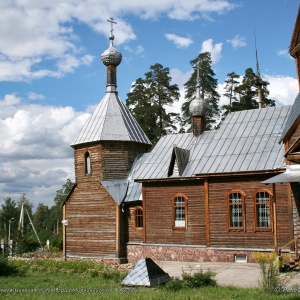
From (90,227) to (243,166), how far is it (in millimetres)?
8441

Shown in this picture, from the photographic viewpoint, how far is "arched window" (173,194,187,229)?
19.5 metres

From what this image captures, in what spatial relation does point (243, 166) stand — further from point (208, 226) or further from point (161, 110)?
point (161, 110)

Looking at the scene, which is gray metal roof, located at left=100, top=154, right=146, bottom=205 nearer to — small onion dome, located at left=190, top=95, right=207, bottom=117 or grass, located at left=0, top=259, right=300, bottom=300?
small onion dome, located at left=190, top=95, right=207, bottom=117

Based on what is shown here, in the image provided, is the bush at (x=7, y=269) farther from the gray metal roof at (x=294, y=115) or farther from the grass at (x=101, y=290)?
the gray metal roof at (x=294, y=115)

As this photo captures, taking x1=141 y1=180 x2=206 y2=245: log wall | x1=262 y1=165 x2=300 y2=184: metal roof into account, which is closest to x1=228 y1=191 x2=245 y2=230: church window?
x1=141 y1=180 x2=206 y2=245: log wall

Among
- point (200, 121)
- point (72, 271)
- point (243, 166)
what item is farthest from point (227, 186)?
point (72, 271)

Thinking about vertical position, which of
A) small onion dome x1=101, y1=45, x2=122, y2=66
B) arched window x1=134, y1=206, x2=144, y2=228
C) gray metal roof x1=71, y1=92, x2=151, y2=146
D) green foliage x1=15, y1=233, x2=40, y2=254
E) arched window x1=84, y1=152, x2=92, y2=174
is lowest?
green foliage x1=15, y1=233, x2=40, y2=254

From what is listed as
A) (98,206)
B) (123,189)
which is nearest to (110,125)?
(123,189)

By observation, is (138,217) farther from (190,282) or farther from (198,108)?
(190,282)

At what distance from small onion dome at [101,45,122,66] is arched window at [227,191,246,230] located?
36.0ft

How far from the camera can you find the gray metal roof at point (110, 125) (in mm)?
22703

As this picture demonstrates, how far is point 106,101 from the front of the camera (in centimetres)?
2450

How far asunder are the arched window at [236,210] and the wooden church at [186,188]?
4 cm

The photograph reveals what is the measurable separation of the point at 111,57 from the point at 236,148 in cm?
980
